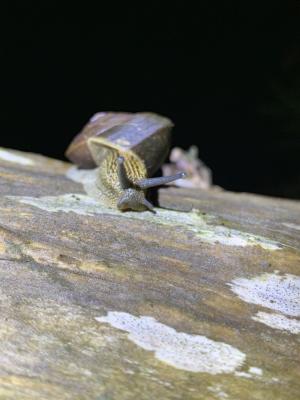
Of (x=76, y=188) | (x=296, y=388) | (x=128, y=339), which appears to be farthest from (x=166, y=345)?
(x=76, y=188)

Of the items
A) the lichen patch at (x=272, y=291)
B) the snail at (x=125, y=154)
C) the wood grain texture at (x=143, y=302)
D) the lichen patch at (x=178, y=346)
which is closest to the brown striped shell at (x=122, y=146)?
the snail at (x=125, y=154)

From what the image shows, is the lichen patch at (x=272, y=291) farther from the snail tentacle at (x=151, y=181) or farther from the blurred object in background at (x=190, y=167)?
the blurred object in background at (x=190, y=167)

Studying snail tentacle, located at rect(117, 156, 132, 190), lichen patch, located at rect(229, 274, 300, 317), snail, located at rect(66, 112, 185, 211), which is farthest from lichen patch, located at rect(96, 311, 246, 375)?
snail tentacle, located at rect(117, 156, 132, 190)

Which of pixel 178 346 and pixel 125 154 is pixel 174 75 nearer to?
pixel 125 154

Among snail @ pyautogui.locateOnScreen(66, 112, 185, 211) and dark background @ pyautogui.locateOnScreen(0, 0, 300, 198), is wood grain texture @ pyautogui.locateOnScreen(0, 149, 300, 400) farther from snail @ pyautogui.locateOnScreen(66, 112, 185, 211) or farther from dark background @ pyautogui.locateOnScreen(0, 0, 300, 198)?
dark background @ pyautogui.locateOnScreen(0, 0, 300, 198)

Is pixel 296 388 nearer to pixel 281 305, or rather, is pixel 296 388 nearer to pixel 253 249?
pixel 281 305

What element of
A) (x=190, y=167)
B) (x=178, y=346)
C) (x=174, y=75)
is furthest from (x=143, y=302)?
(x=174, y=75)
